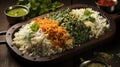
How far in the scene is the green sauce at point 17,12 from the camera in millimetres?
2236

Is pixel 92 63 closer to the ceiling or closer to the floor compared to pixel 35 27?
closer to the floor

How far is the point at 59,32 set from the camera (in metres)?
1.90

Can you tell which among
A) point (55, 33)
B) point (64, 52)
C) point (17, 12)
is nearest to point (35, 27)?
point (55, 33)

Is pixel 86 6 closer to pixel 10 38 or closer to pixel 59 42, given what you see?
pixel 59 42

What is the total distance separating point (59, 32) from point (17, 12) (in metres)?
0.53

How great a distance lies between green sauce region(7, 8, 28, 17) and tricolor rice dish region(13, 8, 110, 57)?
0.62 feet

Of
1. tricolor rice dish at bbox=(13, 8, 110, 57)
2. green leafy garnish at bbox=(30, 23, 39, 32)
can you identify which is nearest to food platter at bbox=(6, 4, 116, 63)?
tricolor rice dish at bbox=(13, 8, 110, 57)

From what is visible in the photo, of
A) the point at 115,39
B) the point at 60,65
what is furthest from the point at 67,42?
the point at 115,39

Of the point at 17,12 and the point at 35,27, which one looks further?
the point at 17,12

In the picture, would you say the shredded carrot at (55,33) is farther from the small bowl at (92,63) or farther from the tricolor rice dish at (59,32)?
the small bowl at (92,63)

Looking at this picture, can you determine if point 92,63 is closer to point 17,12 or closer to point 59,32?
point 59,32

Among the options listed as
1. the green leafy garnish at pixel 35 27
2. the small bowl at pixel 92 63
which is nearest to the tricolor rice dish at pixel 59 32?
the green leafy garnish at pixel 35 27

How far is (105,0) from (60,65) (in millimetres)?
793

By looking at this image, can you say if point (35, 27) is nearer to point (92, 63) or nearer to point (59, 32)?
point (59, 32)
